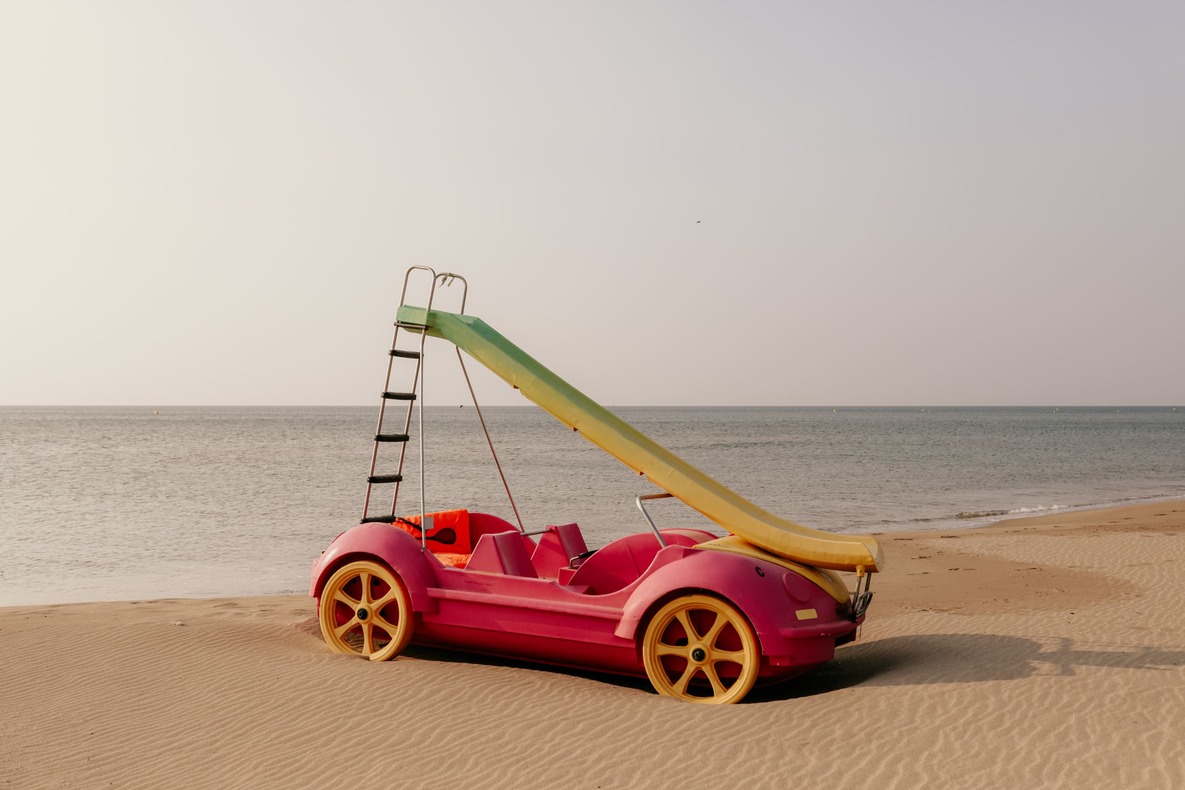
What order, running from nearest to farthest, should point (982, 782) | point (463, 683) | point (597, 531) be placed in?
point (982, 782) < point (463, 683) < point (597, 531)

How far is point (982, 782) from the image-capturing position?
5.36 metres

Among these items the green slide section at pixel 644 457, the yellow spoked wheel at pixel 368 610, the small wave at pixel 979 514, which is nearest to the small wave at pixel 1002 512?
the small wave at pixel 979 514

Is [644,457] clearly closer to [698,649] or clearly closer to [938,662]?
[698,649]

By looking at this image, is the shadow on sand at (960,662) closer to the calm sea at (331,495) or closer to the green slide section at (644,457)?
the green slide section at (644,457)

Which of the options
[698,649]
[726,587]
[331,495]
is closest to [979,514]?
[331,495]

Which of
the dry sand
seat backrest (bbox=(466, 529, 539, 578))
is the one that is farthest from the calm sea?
seat backrest (bbox=(466, 529, 539, 578))

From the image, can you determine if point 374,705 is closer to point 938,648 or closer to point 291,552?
point 938,648

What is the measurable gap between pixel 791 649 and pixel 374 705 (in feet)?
9.83

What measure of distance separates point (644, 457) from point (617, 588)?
1.46 metres

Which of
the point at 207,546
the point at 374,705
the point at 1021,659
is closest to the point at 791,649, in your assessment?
the point at 1021,659

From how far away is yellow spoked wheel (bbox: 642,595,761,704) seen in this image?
22.8 ft

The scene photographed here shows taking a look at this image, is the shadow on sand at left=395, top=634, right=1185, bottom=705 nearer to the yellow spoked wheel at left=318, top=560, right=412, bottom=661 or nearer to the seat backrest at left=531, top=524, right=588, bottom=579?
the yellow spoked wheel at left=318, top=560, right=412, bottom=661

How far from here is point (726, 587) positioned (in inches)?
272

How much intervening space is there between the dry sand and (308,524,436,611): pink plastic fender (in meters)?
0.61
